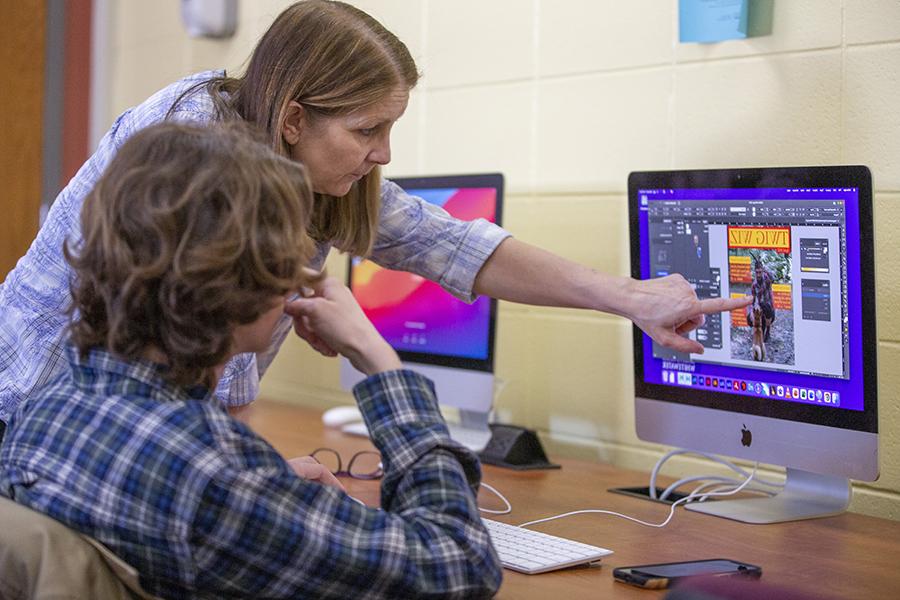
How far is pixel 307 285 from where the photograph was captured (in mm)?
1188

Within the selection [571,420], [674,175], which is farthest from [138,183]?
[571,420]

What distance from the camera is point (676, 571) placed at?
4.63 ft

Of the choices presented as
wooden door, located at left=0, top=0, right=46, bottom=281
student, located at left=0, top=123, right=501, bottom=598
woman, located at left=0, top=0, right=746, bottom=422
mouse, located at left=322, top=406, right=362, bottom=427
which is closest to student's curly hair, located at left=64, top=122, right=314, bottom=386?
student, located at left=0, top=123, right=501, bottom=598

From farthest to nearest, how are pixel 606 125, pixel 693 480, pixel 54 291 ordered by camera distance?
1. pixel 606 125
2. pixel 693 480
3. pixel 54 291

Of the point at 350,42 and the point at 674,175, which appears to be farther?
Result: the point at 674,175

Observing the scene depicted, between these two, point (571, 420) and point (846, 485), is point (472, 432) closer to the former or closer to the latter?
point (571, 420)

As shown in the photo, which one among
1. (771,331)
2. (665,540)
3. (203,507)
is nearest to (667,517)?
(665,540)

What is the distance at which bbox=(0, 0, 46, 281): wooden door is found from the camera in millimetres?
3416

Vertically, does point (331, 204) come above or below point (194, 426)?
above

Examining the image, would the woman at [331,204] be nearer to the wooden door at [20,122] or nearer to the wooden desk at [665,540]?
the wooden desk at [665,540]

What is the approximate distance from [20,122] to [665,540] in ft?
8.52

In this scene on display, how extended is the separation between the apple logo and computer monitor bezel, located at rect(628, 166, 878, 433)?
0.09 ft

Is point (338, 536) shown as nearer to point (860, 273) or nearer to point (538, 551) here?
point (538, 551)

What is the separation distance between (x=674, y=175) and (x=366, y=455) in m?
0.85
